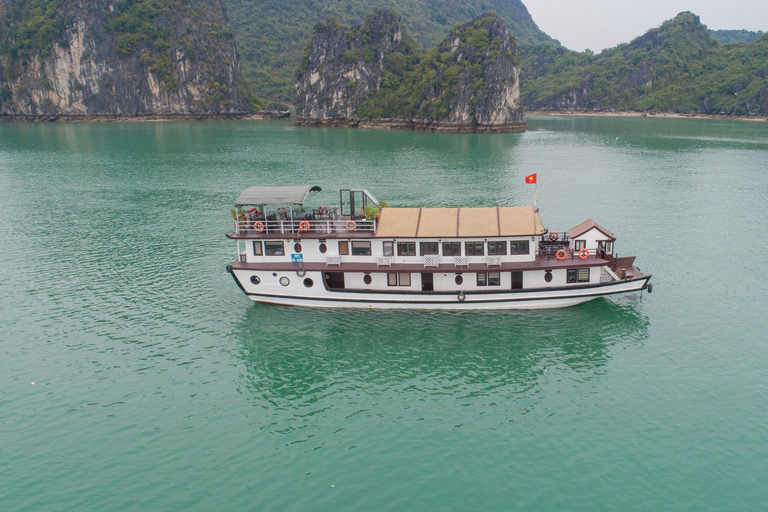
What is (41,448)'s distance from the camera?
66.0 ft

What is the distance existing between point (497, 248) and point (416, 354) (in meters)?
8.01

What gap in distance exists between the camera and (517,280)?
99.7ft

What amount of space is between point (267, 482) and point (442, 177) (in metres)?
62.8

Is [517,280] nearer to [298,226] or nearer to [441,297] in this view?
[441,297]

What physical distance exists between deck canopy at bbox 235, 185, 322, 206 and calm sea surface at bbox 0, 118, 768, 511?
6385 millimetres

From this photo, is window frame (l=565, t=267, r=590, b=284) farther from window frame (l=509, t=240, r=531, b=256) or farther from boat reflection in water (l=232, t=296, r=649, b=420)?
window frame (l=509, t=240, r=531, b=256)

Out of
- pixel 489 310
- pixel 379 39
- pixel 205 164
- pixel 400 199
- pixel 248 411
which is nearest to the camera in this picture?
pixel 248 411

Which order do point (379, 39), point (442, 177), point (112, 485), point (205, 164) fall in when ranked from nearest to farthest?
point (112, 485)
point (442, 177)
point (205, 164)
point (379, 39)

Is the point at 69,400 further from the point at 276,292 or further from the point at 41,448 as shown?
the point at 276,292

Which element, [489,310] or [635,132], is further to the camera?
[635,132]

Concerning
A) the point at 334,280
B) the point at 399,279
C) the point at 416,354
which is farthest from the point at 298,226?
the point at 416,354

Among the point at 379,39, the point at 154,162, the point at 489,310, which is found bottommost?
the point at 489,310

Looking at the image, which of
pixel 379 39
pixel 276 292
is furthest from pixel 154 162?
pixel 379 39

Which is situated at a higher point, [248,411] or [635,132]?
[635,132]
